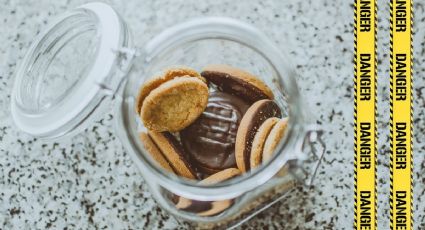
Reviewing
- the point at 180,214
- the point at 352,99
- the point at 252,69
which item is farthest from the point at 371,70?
the point at 180,214

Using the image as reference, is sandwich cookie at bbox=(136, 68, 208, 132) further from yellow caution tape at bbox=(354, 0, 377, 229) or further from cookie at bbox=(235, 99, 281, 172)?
yellow caution tape at bbox=(354, 0, 377, 229)

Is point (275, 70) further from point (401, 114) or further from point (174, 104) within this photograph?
point (401, 114)

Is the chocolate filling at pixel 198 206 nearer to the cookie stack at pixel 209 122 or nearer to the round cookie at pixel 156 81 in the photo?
the cookie stack at pixel 209 122

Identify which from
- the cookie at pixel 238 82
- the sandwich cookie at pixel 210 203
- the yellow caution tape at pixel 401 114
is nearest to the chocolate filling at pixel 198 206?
the sandwich cookie at pixel 210 203

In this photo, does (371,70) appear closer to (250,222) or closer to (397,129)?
(397,129)

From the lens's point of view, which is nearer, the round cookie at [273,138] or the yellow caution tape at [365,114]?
the round cookie at [273,138]

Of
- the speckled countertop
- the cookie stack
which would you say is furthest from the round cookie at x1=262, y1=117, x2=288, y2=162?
the speckled countertop

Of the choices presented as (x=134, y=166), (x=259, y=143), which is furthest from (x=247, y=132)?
(x=134, y=166)
